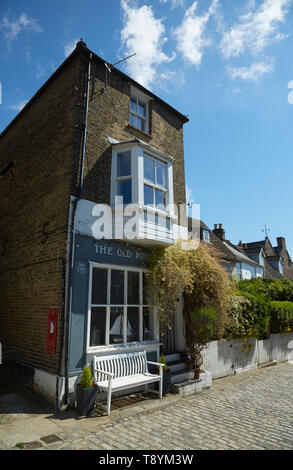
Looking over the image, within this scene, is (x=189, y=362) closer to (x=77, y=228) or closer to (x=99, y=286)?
(x=99, y=286)

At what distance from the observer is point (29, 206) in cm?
897

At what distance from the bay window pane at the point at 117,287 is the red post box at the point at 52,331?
1.52 m

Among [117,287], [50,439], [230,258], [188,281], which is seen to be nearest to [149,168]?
[188,281]

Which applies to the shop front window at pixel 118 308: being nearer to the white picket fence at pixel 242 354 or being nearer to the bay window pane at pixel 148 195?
the bay window pane at pixel 148 195

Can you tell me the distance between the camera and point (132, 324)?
7.90 meters

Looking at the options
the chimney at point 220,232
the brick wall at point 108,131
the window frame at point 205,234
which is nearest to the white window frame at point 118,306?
the brick wall at point 108,131

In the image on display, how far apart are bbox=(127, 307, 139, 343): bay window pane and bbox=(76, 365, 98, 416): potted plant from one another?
1974 mm

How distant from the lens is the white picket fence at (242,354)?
9617 mm

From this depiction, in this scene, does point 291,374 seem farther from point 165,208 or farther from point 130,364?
point 165,208

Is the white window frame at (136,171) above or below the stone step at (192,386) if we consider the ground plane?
above

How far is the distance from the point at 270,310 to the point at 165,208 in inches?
321

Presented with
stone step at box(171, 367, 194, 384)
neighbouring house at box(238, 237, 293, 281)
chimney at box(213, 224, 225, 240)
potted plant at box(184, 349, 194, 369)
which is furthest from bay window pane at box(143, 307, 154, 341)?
neighbouring house at box(238, 237, 293, 281)

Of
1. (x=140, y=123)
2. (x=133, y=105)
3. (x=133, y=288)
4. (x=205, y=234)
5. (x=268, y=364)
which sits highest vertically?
(x=133, y=105)

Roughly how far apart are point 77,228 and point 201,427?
16.0 ft
